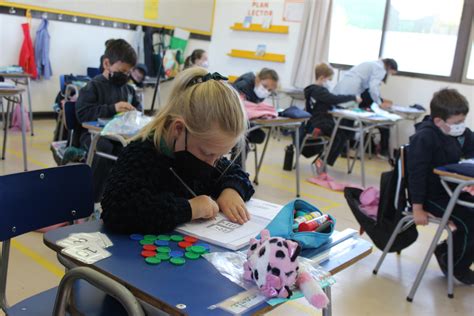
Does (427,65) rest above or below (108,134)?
above

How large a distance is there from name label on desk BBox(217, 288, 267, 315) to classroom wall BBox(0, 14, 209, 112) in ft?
17.3


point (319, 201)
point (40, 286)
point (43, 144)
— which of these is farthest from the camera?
point (43, 144)

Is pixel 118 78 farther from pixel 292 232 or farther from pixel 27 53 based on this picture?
pixel 27 53

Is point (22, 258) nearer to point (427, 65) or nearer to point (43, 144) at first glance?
point (43, 144)

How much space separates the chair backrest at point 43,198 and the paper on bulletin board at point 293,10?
5.94 metres

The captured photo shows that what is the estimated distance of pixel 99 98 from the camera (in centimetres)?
299

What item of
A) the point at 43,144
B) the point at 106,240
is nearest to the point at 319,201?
the point at 43,144

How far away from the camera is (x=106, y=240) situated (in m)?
1.01

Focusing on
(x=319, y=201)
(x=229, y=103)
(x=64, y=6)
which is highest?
(x=64, y=6)

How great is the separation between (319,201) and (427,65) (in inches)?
122

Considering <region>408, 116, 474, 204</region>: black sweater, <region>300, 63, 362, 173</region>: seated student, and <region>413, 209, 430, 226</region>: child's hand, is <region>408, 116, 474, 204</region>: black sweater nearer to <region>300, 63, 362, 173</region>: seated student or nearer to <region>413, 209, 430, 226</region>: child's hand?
<region>413, 209, 430, 226</region>: child's hand

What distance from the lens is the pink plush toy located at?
0.85 meters

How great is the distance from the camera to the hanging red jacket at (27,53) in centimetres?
548

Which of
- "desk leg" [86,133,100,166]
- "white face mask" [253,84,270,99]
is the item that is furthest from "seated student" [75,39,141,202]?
"white face mask" [253,84,270,99]
